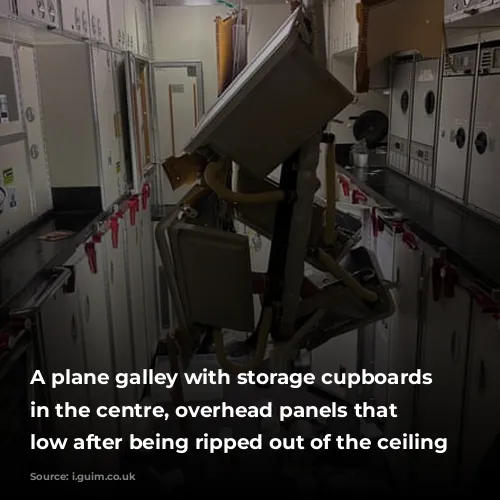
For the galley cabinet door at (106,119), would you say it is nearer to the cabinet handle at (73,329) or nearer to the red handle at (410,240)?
the cabinet handle at (73,329)

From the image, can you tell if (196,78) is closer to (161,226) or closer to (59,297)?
(59,297)

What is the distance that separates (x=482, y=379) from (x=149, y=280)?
3227mm

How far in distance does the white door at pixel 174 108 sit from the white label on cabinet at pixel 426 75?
243cm

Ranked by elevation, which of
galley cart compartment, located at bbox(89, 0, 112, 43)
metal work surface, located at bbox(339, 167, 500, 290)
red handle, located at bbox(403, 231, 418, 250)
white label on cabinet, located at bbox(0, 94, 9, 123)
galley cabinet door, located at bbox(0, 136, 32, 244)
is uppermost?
galley cart compartment, located at bbox(89, 0, 112, 43)

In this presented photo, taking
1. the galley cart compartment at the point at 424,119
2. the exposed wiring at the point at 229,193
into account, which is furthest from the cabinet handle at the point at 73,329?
the galley cart compartment at the point at 424,119

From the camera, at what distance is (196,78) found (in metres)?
5.50

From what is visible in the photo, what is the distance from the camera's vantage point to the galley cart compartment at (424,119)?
3.44m

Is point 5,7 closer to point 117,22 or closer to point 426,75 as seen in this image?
point 117,22

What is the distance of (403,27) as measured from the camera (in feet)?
5.62

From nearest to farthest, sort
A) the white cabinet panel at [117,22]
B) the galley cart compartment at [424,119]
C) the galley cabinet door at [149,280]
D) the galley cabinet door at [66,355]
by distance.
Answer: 1. the galley cabinet door at [66,355]
2. the galley cart compartment at [424,119]
3. the white cabinet panel at [117,22]
4. the galley cabinet door at [149,280]

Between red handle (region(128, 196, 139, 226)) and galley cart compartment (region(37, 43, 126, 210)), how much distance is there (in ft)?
1.86

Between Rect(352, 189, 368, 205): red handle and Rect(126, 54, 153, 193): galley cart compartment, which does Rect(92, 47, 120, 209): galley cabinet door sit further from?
Rect(352, 189, 368, 205): red handle

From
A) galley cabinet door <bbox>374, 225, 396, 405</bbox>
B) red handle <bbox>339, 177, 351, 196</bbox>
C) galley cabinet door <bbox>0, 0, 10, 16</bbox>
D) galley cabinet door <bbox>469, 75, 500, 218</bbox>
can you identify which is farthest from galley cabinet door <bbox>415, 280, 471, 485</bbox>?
galley cabinet door <bbox>0, 0, 10, 16</bbox>

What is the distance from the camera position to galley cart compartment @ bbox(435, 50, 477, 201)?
9.29 ft
